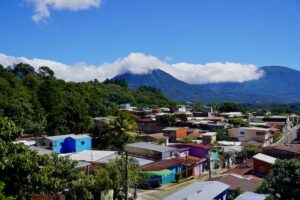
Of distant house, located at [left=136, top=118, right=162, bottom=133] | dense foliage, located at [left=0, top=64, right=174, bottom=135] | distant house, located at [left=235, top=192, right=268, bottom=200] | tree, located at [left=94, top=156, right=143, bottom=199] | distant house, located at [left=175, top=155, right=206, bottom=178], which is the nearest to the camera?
distant house, located at [left=235, top=192, right=268, bottom=200]

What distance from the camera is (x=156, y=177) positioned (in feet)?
93.6

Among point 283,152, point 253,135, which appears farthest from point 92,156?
point 253,135

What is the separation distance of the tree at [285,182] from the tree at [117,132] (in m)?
15.3

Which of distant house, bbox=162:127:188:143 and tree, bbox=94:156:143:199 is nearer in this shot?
tree, bbox=94:156:143:199

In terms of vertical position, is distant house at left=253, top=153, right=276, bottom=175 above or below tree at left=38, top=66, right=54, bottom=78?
below

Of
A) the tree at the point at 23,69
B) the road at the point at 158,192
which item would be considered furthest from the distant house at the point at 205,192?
the tree at the point at 23,69

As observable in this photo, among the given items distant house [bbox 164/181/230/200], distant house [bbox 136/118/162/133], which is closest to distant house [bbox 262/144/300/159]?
distant house [bbox 164/181/230/200]

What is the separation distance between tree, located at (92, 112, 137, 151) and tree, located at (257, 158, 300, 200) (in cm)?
1528

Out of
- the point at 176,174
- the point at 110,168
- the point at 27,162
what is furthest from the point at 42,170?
the point at 176,174

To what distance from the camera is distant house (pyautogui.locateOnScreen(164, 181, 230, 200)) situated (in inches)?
803

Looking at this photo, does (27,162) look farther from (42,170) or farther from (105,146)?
(105,146)

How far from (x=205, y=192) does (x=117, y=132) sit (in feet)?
48.4

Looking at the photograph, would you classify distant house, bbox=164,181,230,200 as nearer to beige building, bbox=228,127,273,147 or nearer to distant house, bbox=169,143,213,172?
distant house, bbox=169,143,213,172

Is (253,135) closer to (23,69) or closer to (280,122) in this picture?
(280,122)
